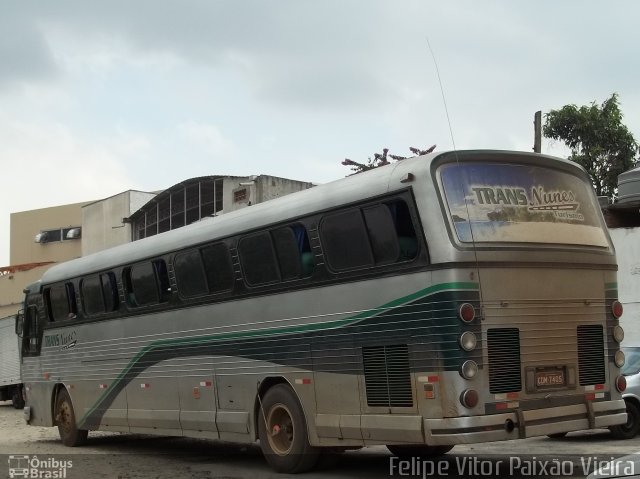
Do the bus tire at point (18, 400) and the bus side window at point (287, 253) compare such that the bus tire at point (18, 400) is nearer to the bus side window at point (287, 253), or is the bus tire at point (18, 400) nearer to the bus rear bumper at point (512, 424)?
the bus side window at point (287, 253)

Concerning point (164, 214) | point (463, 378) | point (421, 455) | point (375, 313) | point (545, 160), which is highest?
point (164, 214)

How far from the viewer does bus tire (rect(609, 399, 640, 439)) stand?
1366 centimetres

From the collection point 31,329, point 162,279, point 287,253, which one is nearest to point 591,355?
point 287,253

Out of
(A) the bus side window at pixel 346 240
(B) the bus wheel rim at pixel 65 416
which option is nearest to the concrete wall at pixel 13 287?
(B) the bus wheel rim at pixel 65 416

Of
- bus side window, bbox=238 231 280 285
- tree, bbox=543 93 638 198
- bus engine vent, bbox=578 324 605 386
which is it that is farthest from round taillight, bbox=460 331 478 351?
tree, bbox=543 93 638 198

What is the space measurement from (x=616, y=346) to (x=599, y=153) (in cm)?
2824

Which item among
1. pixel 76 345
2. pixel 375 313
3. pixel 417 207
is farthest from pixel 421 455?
pixel 76 345

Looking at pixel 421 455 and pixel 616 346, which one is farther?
pixel 421 455

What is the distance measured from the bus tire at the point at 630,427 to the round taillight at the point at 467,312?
639cm

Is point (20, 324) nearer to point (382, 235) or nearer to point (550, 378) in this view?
point (382, 235)

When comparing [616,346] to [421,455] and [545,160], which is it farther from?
[421,455]

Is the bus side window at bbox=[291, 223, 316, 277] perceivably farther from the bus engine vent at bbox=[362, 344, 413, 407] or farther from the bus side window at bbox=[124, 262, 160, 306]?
the bus side window at bbox=[124, 262, 160, 306]

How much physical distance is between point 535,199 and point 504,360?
190 cm

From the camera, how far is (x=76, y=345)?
15898mm
